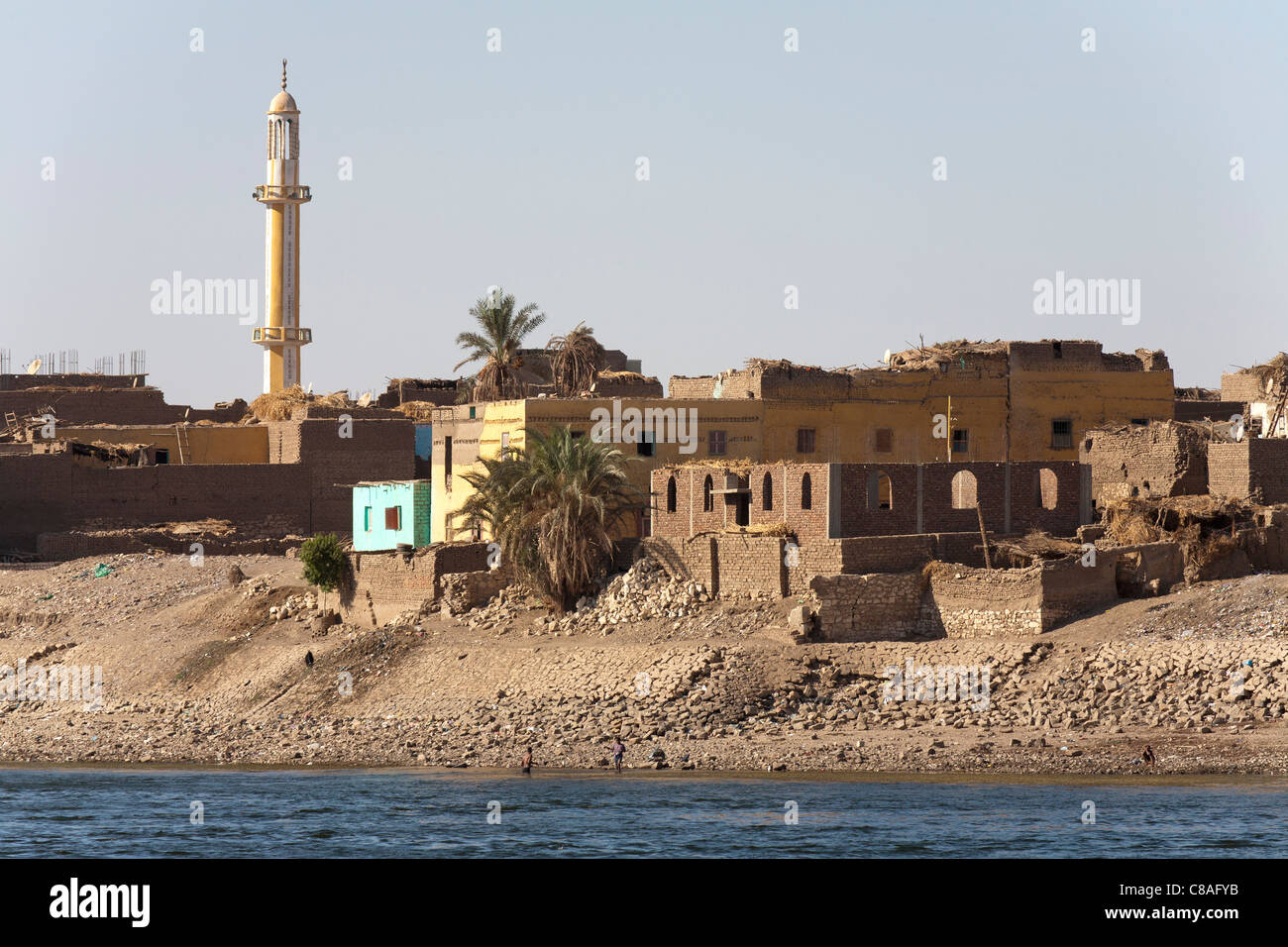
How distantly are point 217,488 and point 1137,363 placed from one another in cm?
2279

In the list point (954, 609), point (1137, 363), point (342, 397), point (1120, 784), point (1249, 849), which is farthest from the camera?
point (342, 397)

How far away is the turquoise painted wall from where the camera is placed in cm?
4403

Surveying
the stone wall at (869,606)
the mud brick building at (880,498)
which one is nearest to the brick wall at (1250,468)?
the mud brick building at (880,498)

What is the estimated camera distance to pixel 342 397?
57750 mm

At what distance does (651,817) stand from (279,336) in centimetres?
4277

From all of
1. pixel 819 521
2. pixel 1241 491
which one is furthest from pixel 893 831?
pixel 1241 491

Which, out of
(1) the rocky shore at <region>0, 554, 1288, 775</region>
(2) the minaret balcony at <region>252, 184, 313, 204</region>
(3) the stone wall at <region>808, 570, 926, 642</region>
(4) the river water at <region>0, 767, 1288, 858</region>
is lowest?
(4) the river water at <region>0, 767, 1288, 858</region>

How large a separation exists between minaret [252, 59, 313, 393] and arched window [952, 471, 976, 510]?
113 ft

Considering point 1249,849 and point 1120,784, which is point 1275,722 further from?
point 1249,849

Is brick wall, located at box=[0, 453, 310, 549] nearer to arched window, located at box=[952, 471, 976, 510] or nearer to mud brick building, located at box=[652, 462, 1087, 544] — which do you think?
mud brick building, located at box=[652, 462, 1087, 544]

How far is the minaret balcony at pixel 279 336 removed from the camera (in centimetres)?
6538

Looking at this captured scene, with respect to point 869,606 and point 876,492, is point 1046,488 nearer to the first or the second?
point 876,492

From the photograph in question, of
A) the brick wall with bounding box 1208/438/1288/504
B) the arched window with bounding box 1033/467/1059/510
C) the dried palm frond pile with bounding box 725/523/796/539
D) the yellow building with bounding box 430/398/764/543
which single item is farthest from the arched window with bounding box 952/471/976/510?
the yellow building with bounding box 430/398/764/543

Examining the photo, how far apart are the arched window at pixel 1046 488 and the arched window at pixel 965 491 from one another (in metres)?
1.10
